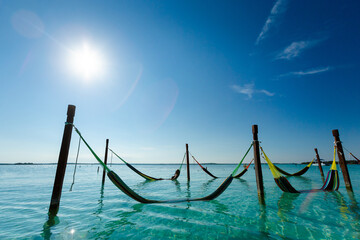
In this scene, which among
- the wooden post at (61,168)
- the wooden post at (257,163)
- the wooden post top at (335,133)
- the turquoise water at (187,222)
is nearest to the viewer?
the turquoise water at (187,222)

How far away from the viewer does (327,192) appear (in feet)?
31.7

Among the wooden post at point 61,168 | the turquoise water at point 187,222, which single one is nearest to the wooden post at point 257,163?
the turquoise water at point 187,222

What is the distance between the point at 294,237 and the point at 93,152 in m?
Result: 6.63

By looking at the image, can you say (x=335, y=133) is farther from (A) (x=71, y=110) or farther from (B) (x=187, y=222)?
(A) (x=71, y=110)

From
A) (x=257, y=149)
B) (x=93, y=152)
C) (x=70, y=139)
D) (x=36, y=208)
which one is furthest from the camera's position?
(x=36, y=208)

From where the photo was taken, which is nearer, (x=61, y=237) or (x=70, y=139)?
(x=61, y=237)

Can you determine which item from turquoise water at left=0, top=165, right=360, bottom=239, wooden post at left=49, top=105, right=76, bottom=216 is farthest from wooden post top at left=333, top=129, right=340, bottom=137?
wooden post at left=49, top=105, right=76, bottom=216

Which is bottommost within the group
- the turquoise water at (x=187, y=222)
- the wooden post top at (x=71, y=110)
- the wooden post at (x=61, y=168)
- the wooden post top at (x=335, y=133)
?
the turquoise water at (x=187, y=222)

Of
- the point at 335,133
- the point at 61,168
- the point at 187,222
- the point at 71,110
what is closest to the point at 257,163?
the point at 187,222

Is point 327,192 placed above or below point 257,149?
below

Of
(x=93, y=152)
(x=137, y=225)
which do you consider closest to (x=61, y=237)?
(x=137, y=225)

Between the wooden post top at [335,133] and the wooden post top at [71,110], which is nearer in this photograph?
the wooden post top at [71,110]

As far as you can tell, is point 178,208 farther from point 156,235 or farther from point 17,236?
point 17,236

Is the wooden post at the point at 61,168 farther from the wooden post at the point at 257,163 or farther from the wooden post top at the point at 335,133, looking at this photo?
the wooden post top at the point at 335,133
